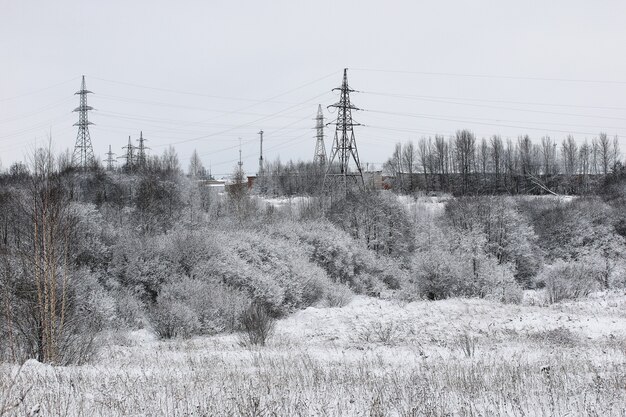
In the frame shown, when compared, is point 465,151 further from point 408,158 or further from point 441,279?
point 441,279

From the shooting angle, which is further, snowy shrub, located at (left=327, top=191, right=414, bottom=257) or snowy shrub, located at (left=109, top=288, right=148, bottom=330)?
snowy shrub, located at (left=327, top=191, right=414, bottom=257)

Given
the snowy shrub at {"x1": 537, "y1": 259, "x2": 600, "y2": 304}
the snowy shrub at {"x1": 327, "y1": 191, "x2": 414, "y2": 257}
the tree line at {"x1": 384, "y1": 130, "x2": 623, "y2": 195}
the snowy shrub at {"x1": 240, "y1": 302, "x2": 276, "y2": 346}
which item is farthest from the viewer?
the tree line at {"x1": 384, "y1": 130, "x2": 623, "y2": 195}

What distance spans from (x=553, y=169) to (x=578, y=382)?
8535cm

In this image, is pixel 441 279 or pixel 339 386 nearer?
pixel 339 386

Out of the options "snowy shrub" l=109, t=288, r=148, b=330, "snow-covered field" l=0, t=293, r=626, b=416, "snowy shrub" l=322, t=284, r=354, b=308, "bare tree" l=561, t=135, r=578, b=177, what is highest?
"bare tree" l=561, t=135, r=578, b=177

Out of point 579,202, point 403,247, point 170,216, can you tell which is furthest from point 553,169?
point 170,216

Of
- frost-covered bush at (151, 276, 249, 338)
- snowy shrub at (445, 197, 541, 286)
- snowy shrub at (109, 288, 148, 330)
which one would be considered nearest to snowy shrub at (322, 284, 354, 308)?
frost-covered bush at (151, 276, 249, 338)

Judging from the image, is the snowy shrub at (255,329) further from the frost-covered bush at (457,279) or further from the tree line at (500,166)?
the tree line at (500,166)

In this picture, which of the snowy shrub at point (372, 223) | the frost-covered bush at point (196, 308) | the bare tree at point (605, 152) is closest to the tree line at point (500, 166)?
the bare tree at point (605, 152)

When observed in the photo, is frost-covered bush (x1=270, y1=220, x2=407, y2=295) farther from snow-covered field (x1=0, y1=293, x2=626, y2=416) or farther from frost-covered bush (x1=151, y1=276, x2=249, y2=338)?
snow-covered field (x1=0, y1=293, x2=626, y2=416)

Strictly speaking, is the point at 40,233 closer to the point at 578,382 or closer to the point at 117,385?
the point at 117,385

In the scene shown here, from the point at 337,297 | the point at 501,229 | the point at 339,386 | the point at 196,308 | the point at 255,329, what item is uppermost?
the point at 501,229

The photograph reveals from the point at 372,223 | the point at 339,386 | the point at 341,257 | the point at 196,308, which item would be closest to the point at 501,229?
the point at 372,223

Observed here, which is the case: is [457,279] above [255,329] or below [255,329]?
below
